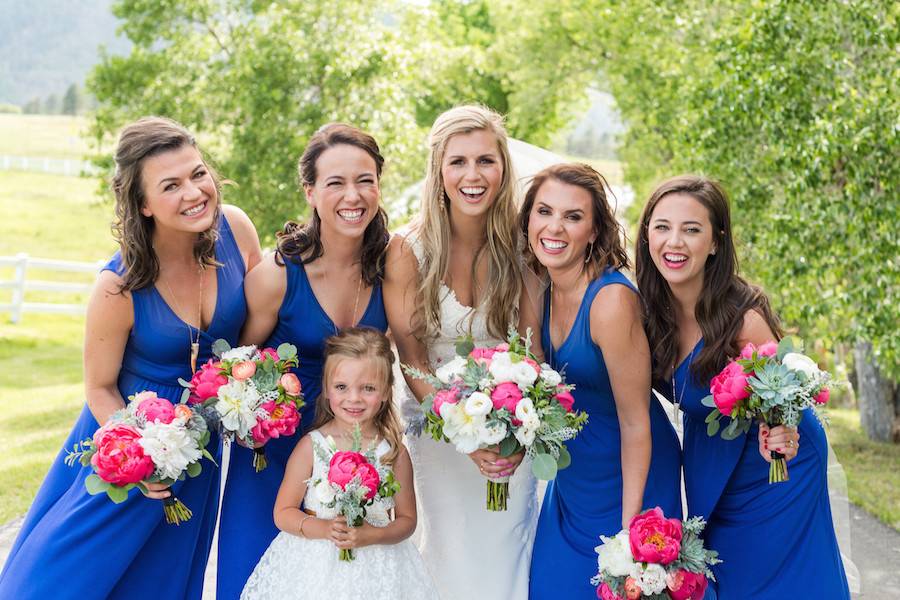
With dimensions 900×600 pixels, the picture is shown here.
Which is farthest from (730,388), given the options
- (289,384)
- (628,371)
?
(289,384)

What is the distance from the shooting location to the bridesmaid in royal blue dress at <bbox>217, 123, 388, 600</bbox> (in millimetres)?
4805

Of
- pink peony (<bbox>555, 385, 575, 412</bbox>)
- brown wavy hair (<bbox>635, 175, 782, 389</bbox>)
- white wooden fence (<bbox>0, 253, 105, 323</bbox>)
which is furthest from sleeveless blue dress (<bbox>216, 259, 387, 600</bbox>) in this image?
white wooden fence (<bbox>0, 253, 105, 323</bbox>)

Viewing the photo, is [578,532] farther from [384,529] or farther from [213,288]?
[213,288]

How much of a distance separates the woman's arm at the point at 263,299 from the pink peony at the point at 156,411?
785mm

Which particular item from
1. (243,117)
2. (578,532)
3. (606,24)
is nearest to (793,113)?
(578,532)

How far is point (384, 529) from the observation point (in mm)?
4523

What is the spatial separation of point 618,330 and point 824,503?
1234 millimetres

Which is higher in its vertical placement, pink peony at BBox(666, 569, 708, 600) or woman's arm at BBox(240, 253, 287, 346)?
woman's arm at BBox(240, 253, 287, 346)

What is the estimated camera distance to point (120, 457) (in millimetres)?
4008

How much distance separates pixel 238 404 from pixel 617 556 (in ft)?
5.65

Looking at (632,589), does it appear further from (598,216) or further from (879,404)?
(879,404)

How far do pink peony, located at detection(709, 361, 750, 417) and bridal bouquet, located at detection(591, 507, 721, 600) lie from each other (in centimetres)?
49

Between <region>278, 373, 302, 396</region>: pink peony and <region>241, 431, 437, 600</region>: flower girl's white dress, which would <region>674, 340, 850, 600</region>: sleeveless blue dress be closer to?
<region>241, 431, 437, 600</region>: flower girl's white dress

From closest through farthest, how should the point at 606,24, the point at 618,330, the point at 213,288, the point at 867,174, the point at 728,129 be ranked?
the point at 618,330 → the point at 213,288 → the point at 867,174 → the point at 728,129 → the point at 606,24
